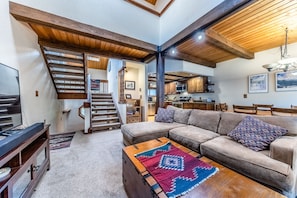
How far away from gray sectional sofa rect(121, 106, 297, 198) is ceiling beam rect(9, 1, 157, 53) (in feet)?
7.27

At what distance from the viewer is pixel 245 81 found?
4.66m

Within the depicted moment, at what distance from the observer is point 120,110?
4918 mm

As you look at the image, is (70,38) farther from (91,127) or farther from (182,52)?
(182,52)

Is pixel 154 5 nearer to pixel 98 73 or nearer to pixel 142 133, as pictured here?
pixel 142 133

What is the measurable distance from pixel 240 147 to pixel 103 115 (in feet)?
14.2

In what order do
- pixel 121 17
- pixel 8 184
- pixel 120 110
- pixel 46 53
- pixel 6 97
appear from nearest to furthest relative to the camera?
pixel 8 184 < pixel 6 97 < pixel 121 17 < pixel 46 53 < pixel 120 110

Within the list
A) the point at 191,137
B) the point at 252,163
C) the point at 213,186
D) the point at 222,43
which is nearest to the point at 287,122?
the point at 252,163

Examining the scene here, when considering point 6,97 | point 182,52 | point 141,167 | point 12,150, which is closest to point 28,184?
point 12,150

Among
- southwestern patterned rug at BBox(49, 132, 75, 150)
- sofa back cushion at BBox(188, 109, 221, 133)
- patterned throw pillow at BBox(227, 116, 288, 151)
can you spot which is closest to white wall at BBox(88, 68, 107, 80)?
southwestern patterned rug at BBox(49, 132, 75, 150)

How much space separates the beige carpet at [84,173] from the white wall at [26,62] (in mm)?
1119

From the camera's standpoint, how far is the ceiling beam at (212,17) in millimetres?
1996

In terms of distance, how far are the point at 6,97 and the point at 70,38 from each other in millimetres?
2522

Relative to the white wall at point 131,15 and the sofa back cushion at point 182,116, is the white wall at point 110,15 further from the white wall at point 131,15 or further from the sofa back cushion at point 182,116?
the sofa back cushion at point 182,116

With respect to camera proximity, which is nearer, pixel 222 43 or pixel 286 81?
pixel 222 43
